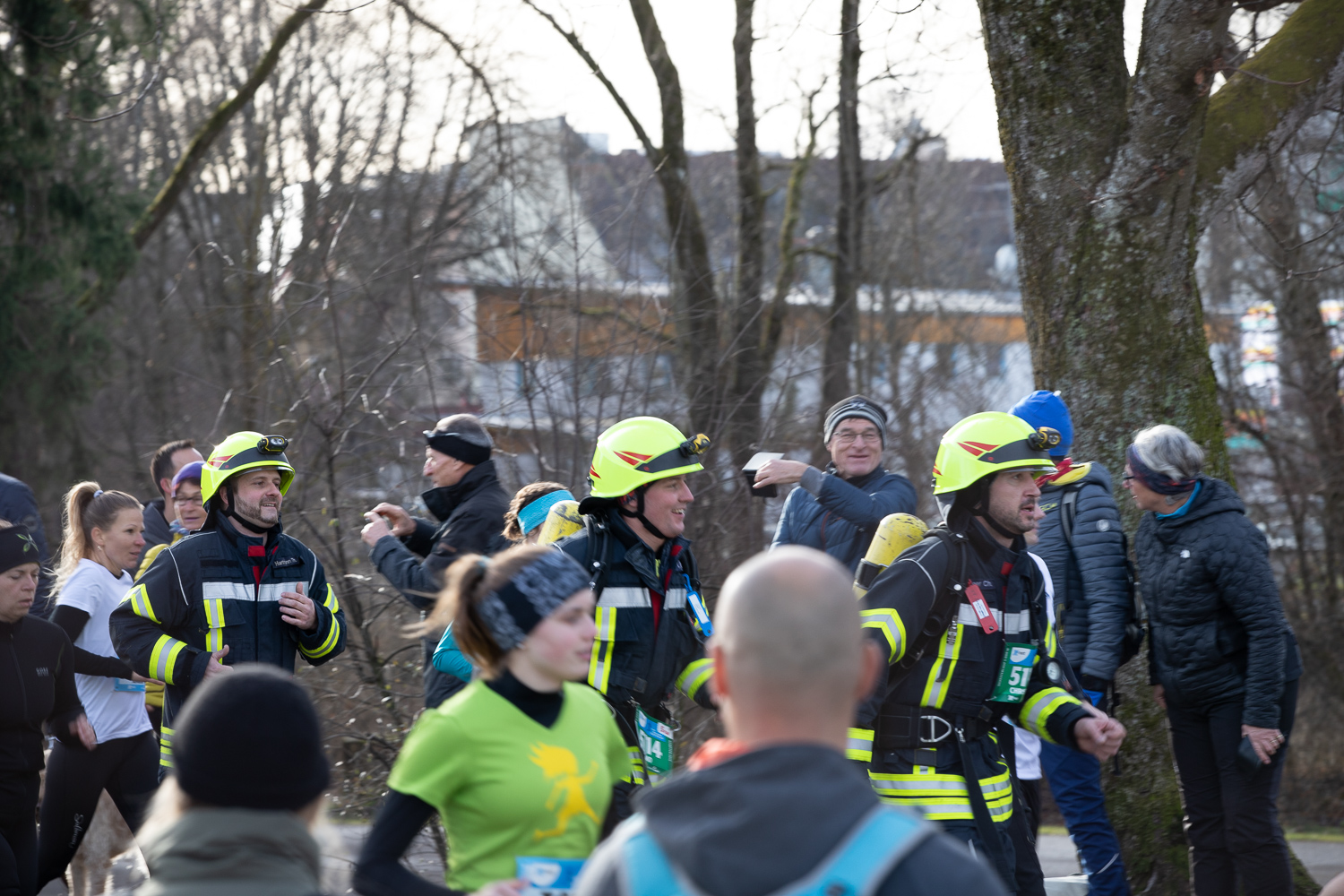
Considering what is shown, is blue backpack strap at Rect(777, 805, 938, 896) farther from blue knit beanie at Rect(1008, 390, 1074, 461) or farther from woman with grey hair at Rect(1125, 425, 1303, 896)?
blue knit beanie at Rect(1008, 390, 1074, 461)

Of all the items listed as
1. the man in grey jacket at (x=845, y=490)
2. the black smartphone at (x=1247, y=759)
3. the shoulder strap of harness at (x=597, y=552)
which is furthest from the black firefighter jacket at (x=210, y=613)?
the black smartphone at (x=1247, y=759)

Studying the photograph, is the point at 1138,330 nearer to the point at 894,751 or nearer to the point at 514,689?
the point at 894,751

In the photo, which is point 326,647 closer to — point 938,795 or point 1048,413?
point 938,795

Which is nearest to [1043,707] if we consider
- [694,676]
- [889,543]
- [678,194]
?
[889,543]

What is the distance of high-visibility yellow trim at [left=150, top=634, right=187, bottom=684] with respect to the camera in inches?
178

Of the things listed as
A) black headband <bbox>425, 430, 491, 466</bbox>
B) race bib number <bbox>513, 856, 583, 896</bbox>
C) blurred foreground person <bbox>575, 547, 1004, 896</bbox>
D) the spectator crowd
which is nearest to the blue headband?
the spectator crowd

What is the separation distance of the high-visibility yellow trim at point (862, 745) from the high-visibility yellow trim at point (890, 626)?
0.88ft

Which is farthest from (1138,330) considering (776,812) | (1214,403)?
(776,812)

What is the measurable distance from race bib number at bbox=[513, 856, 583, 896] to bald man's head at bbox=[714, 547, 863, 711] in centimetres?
114

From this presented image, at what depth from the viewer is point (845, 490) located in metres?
5.55

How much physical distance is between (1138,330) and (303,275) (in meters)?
8.13

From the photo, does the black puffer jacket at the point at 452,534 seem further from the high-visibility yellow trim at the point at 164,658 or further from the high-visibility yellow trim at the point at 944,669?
the high-visibility yellow trim at the point at 944,669

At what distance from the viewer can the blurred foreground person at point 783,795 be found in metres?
1.63

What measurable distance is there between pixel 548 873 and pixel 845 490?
3065 mm
